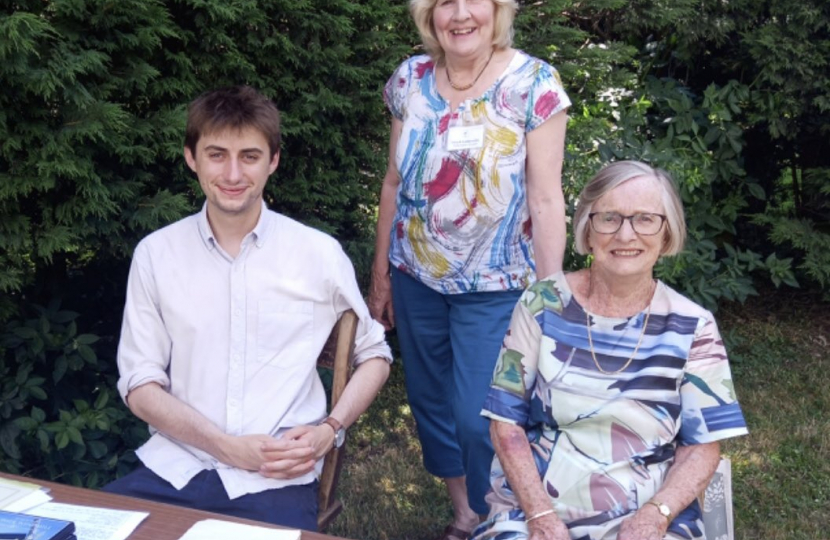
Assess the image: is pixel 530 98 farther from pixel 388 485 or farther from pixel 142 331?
pixel 388 485

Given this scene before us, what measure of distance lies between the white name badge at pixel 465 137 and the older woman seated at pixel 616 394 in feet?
1.73

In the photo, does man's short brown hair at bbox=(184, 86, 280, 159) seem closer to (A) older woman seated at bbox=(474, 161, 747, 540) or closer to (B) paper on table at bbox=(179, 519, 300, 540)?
(A) older woman seated at bbox=(474, 161, 747, 540)

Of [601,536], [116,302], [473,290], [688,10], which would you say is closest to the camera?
[601,536]

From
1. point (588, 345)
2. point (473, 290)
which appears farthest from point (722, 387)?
point (473, 290)

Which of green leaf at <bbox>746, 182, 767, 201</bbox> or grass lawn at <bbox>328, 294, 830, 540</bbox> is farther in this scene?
green leaf at <bbox>746, 182, 767, 201</bbox>

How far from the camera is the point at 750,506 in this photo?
11.7 feet

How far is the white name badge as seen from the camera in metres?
2.56

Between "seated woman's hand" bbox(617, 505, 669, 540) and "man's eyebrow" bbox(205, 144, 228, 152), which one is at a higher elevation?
"man's eyebrow" bbox(205, 144, 228, 152)

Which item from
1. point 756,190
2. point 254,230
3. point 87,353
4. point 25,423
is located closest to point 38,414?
point 25,423

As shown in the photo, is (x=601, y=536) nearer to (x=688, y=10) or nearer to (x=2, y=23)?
(x=2, y=23)

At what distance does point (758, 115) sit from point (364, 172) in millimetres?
2575

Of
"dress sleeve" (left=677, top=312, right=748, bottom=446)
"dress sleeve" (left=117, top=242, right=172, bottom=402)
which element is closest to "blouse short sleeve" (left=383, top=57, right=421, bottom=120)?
"dress sleeve" (left=117, top=242, right=172, bottom=402)

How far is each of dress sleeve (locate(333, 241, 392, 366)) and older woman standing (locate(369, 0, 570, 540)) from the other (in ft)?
1.28

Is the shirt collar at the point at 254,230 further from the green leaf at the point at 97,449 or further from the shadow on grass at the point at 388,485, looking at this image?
the shadow on grass at the point at 388,485
